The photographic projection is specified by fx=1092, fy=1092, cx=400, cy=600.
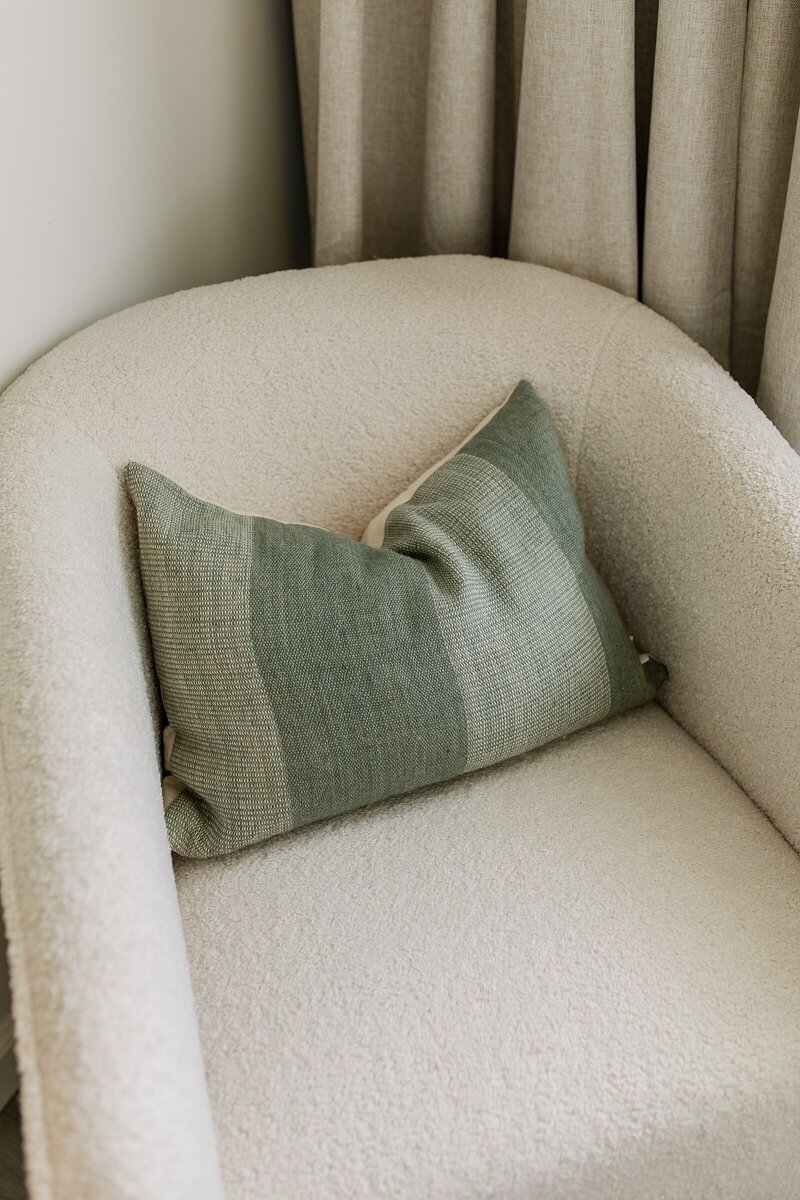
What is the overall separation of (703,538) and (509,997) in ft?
1.40

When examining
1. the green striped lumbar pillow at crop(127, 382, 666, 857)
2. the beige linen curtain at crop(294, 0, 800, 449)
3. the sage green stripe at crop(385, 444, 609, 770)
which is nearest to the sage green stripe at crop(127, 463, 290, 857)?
the green striped lumbar pillow at crop(127, 382, 666, 857)

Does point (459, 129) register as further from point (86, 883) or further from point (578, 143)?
point (86, 883)

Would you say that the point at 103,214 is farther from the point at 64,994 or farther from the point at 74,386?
the point at 64,994

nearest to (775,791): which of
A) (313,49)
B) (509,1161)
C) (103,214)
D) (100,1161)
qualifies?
(509,1161)

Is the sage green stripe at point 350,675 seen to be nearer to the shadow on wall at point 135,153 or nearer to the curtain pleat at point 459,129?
the shadow on wall at point 135,153

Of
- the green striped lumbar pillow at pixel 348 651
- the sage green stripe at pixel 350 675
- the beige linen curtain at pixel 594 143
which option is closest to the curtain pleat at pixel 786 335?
the beige linen curtain at pixel 594 143

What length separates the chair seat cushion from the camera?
2.21 ft

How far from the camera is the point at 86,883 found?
60 cm

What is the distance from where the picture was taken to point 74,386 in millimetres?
954

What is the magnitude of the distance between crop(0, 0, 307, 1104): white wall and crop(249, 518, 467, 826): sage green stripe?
13.5 inches

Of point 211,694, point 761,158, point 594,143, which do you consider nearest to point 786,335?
point 761,158

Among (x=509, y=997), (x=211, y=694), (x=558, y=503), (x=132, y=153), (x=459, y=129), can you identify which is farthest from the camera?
(x=459, y=129)

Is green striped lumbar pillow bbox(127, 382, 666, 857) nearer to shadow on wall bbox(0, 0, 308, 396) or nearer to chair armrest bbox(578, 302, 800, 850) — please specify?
chair armrest bbox(578, 302, 800, 850)

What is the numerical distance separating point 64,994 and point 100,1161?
8cm
